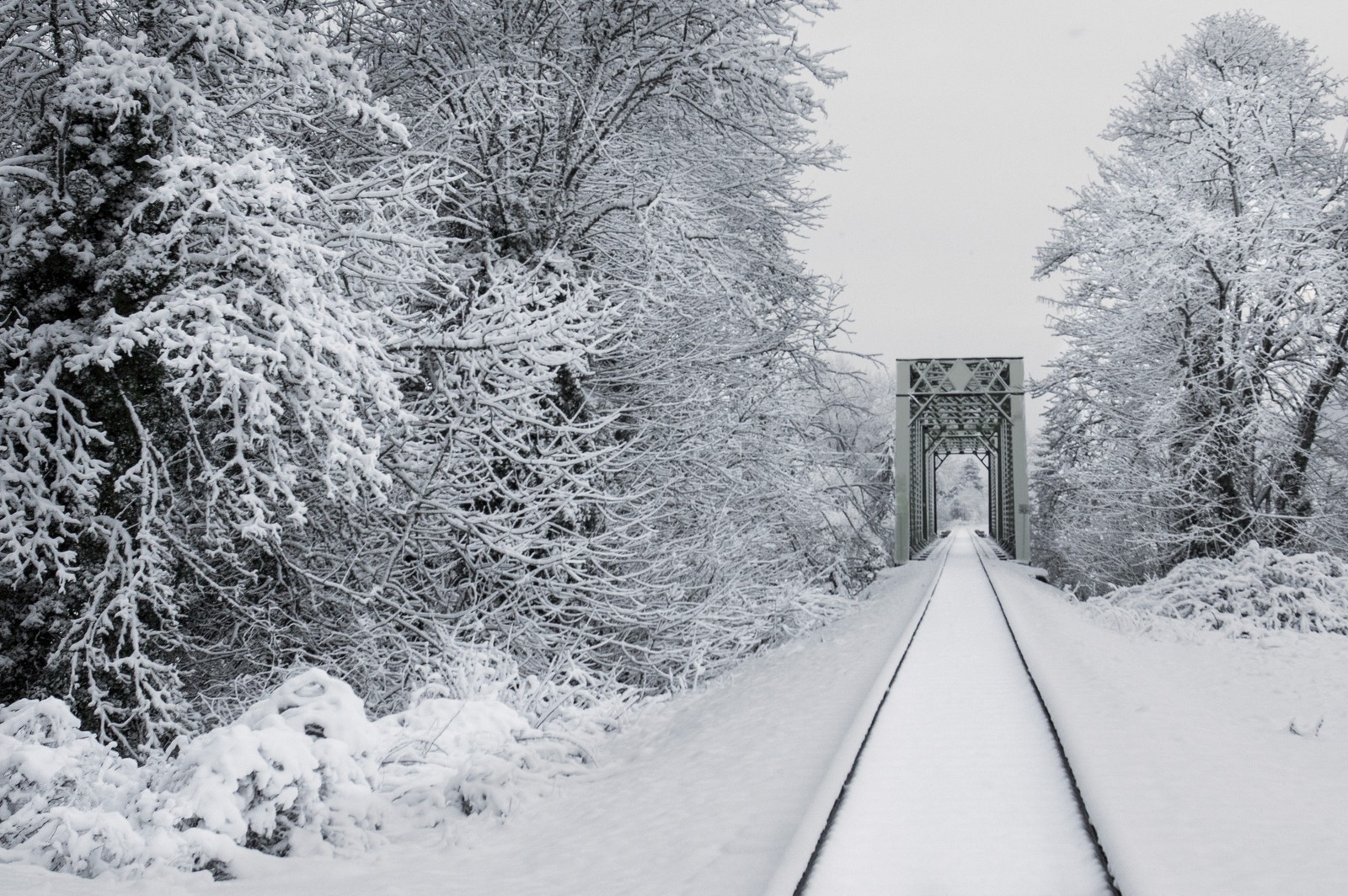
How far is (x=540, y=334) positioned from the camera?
22.5 ft

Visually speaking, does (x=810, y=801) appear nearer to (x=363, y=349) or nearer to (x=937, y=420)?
(x=363, y=349)

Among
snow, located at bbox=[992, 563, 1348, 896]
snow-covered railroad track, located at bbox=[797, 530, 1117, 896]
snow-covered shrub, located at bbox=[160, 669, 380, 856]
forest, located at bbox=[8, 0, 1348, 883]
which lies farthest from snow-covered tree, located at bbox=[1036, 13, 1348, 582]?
snow-covered shrub, located at bbox=[160, 669, 380, 856]

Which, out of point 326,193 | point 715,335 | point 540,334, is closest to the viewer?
point 326,193

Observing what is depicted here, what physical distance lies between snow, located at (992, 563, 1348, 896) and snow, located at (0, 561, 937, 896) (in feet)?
4.11

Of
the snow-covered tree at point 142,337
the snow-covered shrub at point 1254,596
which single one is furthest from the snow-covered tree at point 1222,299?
the snow-covered tree at point 142,337

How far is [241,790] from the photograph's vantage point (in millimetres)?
3605

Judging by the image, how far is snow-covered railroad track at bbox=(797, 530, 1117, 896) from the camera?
3.26 m

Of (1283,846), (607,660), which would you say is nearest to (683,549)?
(607,660)

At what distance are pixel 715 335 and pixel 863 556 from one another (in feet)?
35.0

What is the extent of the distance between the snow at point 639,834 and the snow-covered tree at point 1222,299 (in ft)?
33.6

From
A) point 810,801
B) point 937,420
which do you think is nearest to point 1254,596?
point 810,801

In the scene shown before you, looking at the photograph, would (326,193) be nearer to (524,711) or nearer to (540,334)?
(540,334)

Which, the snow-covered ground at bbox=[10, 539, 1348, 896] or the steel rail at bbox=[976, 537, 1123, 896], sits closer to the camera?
the steel rail at bbox=[976, 537, 1123, 896]

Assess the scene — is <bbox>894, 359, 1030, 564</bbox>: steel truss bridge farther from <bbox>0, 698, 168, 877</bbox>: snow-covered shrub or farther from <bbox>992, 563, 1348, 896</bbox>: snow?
<bbox>0, 698, 168, 877</bbox>: snow-covered shrub
